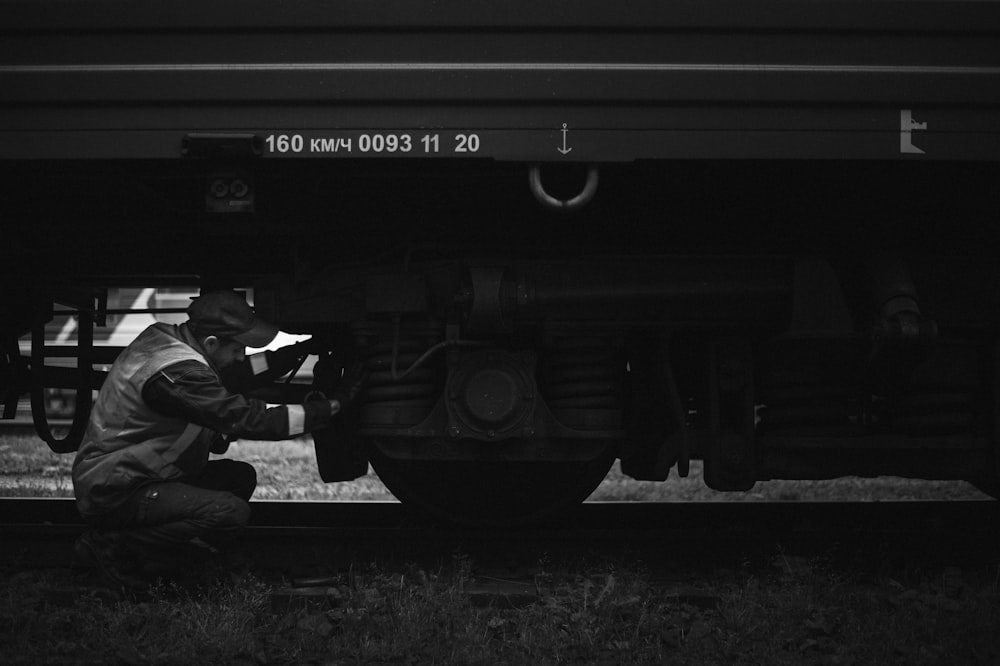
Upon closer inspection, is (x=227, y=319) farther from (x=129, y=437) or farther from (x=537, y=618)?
(x=537, y=618)

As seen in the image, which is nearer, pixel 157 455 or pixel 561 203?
pixel 561 203

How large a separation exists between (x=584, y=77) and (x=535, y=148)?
1.05 feet

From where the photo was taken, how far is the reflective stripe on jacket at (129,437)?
11.8 ft

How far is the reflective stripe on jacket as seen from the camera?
3590 millimetres

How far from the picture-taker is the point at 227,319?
3855mm

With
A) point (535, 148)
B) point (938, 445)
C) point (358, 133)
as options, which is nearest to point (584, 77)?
point (535, 148)

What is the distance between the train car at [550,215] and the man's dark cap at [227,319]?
4.5 inches

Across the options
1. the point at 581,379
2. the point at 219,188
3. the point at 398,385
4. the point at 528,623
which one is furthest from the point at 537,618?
the point at 219,188

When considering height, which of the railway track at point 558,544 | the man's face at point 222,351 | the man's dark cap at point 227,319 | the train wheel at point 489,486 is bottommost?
the railway track at point 558,544

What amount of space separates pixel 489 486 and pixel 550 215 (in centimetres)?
147

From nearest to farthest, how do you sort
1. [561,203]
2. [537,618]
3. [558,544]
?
[561,203]
[537,618]
[558,544]

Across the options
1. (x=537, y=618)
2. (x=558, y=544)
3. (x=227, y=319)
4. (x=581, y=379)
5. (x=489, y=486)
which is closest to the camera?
(x=537, y=618)

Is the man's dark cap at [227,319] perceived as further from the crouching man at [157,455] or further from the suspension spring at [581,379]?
the suspension spring at [581,379]

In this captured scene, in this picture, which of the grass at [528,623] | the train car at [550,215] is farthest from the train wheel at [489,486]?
the grass at [528,623]
